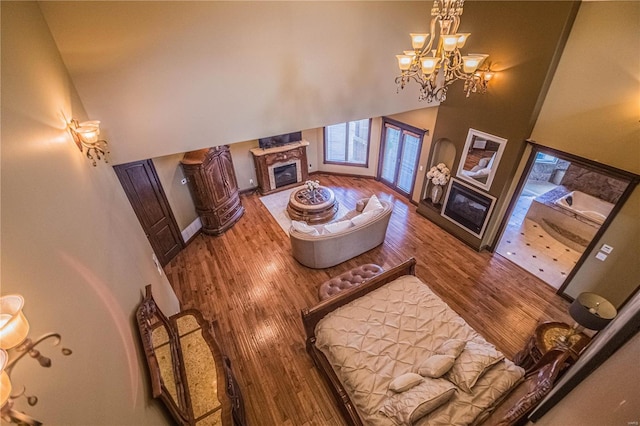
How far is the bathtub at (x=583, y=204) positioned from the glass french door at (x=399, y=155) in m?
3.34

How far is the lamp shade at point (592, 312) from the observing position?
Answer: 2703 millimetres

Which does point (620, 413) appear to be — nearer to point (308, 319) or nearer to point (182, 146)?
point (308, 319)

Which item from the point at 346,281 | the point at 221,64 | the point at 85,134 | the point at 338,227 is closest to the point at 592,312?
the point at 346,281

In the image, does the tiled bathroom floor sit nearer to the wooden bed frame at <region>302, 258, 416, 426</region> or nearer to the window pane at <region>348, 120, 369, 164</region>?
the wooden bed frame at <region>302, 258, 416, 426</region>

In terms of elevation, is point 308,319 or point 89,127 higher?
point 89,127

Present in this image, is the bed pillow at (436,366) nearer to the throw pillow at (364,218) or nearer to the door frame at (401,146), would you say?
the throw pillow at (364,218)

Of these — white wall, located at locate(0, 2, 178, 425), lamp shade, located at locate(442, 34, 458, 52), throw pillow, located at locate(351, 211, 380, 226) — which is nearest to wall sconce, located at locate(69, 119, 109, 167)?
white wall, located at locate(0, 2, 178, 425)

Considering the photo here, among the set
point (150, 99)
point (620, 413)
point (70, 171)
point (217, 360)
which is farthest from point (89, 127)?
point (620, 413)

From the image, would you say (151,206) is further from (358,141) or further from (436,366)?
(358,141)

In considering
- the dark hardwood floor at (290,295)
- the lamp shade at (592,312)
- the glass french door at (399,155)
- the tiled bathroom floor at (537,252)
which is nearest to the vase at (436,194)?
the dark hardwood floor at (290,295)

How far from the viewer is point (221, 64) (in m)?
3.55

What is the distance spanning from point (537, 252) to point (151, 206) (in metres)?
7.77

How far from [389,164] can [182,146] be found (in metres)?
5.81

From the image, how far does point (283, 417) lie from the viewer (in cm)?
330
